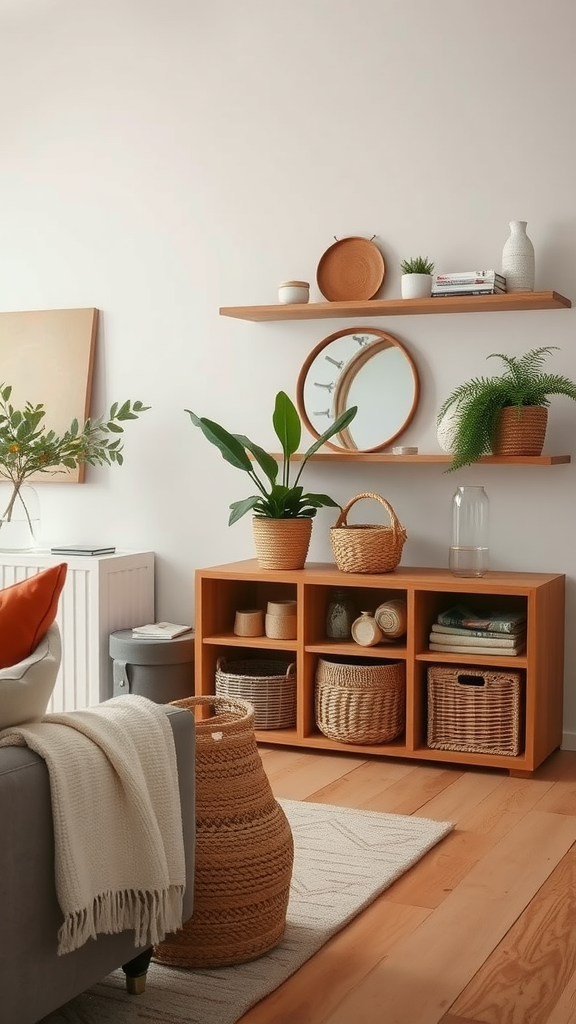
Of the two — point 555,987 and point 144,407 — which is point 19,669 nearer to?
point 555,987

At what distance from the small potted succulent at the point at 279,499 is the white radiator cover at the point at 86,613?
61 cm

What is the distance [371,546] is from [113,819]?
2.13 metres

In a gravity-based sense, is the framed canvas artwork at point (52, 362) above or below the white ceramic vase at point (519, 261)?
below

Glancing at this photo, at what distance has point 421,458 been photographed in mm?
4059

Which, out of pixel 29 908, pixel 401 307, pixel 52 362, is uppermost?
pixel 401 307

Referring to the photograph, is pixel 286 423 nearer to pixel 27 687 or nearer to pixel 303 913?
pixel 303 913

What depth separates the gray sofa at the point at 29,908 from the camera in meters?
1.81

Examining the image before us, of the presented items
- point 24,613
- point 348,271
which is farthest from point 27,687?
point 348,271

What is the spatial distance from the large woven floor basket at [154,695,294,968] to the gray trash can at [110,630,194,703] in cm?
189

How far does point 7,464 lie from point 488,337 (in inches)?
74.9

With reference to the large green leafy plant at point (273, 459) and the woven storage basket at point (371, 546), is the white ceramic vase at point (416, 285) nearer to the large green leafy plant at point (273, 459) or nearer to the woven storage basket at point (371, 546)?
the large green leafy plant at point (273, 459)

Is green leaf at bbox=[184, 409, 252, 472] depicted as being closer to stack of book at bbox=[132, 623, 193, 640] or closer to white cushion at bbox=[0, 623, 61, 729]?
stack of book at bbox=[132, 623, 193, 640]

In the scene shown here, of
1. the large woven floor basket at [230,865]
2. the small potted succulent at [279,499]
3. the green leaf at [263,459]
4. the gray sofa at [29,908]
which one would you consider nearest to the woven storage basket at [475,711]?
the small potted succulent at [279,499]

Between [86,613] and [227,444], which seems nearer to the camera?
[227,444]
